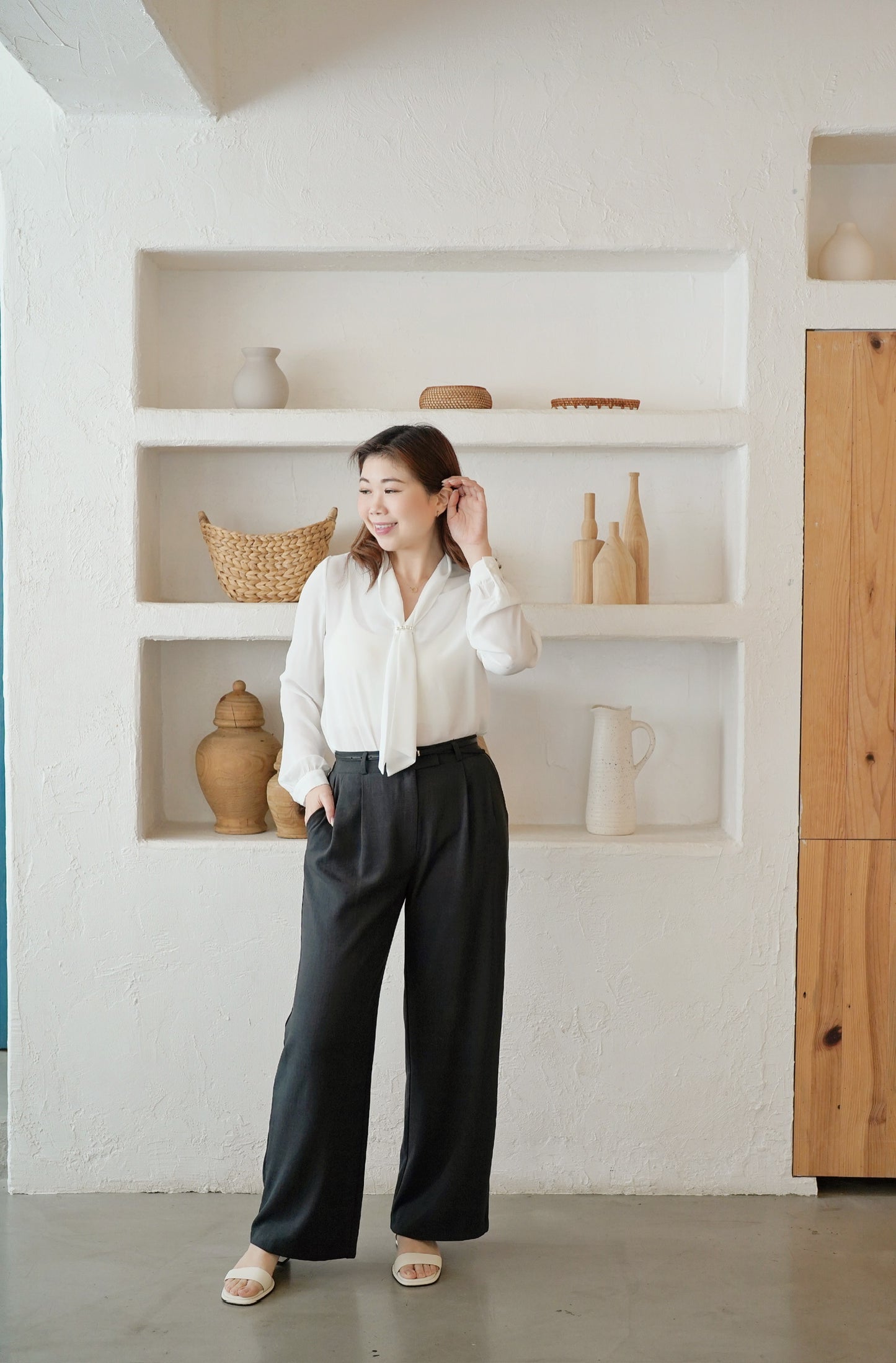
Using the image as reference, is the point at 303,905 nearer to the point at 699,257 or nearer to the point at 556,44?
the point at 699,257

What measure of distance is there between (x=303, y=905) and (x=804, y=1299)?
123 cm

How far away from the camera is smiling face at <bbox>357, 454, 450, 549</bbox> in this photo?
223 cm

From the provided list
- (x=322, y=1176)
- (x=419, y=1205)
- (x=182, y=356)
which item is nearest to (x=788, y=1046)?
(x=419, y=1205)

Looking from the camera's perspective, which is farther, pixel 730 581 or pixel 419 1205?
pixel 730 581

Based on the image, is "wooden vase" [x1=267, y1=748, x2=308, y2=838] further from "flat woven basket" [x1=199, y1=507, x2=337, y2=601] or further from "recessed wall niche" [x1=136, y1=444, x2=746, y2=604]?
"recessed wall niche" [x1=136, y1=444, x2=746, y2=604]

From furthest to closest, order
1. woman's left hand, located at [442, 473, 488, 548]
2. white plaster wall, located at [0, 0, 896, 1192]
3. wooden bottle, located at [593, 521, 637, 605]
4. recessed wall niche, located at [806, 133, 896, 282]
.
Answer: recessed wall niche, located at [806, 133, 896, 282]
wooden bottle, located at [593, 521, 637, 605]
white plaster wall, located at [0, 0, 896, 1192]
woman's left hand, located at [442, 473, 488, 548]

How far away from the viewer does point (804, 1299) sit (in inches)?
87.1

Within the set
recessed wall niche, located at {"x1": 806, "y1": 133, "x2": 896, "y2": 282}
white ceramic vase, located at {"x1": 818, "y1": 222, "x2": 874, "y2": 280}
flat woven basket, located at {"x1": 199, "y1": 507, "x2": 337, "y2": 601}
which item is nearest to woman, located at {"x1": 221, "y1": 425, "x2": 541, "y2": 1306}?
flat woven basket, located at {"x1": 199, "y1": 507, "x2": 337, "y2": 601}

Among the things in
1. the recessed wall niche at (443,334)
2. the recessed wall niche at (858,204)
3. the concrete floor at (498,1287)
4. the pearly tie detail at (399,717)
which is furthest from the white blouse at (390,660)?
→ the recessed wall niche at (858,204)

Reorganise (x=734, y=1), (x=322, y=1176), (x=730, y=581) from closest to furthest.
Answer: (x=322, y=1176) → (x=734, y=1) → (x=730, y=581)

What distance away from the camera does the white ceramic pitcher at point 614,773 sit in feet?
9.02

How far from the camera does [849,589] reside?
2631mm

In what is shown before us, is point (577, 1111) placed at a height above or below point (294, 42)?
below

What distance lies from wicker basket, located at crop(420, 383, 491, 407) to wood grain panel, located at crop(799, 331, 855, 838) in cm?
75
